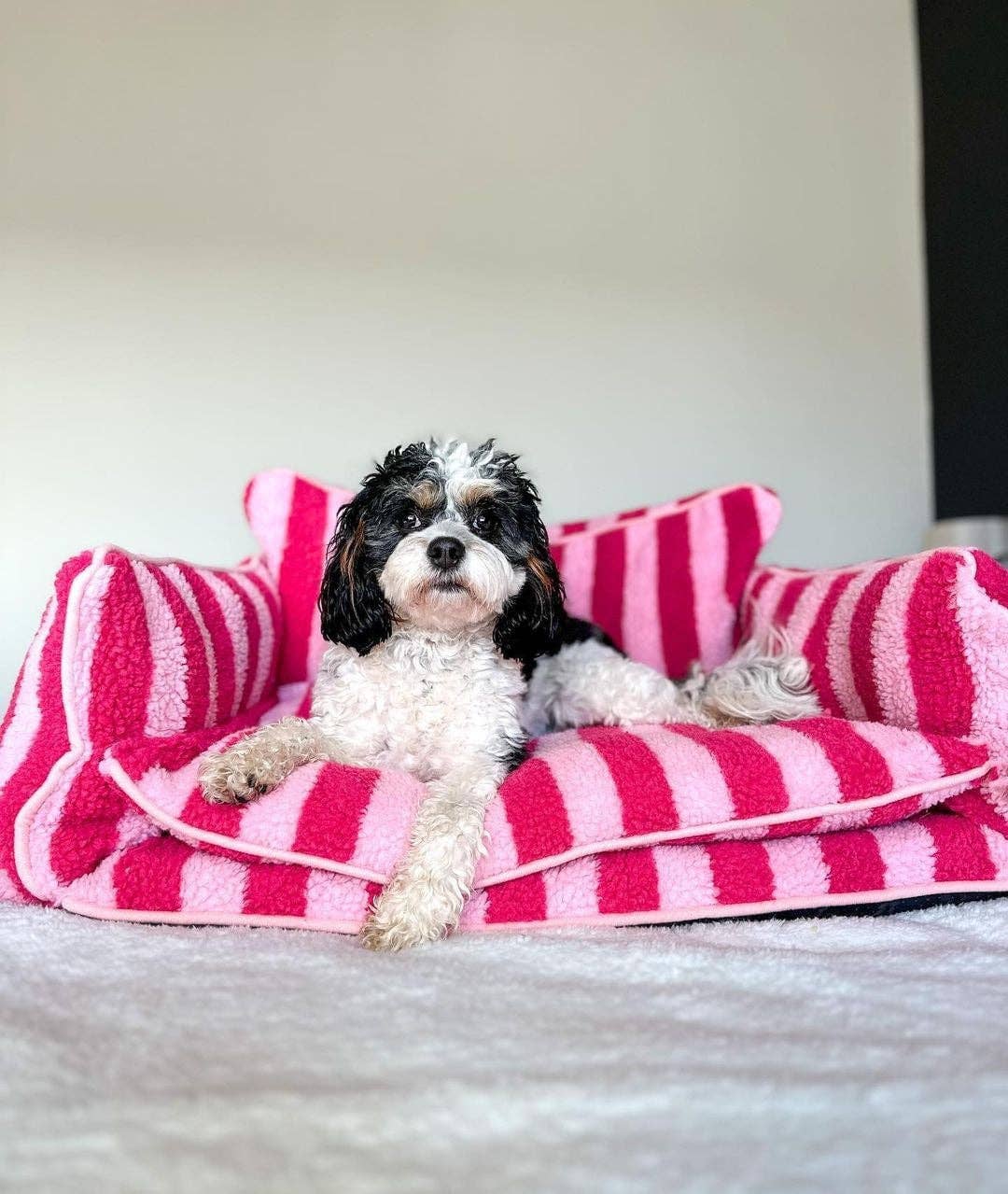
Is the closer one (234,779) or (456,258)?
(234,779)

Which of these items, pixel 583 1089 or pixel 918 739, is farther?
pixel 918 739

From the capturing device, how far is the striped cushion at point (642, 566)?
2.56 meters

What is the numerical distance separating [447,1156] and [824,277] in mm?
3984

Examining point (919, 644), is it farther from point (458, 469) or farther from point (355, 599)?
point (355, 599)

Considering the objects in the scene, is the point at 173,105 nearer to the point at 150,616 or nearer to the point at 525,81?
the point at 525,81

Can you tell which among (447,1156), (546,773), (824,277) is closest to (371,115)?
(824,277)

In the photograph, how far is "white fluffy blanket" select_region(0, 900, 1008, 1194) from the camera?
0.73m

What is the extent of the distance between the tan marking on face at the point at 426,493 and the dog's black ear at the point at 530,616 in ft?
0.84

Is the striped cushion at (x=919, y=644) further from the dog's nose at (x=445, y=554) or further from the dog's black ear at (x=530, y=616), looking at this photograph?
the dog's nose at (x=445, y=554)

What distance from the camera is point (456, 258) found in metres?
3.58

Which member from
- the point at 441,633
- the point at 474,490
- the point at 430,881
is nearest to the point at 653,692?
the point at 441,633

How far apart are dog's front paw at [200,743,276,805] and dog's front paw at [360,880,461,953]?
0.30 metres

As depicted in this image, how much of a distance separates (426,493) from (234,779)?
2.50ft

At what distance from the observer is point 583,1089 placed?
2.73 feet
